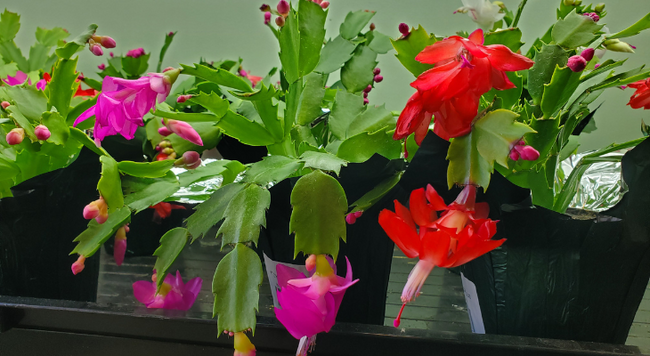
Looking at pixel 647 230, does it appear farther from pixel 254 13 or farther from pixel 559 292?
pixel 254 13

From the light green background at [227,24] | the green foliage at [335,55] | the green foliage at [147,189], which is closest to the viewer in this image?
the green foliage at [147,189]

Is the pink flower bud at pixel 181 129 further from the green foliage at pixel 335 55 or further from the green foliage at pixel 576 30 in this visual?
the green foliage at pixel 576 30

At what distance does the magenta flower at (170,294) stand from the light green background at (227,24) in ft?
3.13

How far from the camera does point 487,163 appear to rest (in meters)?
0.30

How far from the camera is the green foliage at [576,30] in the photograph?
1.19 ft

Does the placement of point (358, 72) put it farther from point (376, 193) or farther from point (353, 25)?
point (376, 193)

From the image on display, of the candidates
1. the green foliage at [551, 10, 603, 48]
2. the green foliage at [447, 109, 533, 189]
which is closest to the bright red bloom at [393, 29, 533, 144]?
the green foliage at [447, 109, 533, 189]

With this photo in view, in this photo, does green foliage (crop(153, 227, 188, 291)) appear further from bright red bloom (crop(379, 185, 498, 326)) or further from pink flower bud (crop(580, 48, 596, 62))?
pink flower bud (crop(580, 48, 596, 62))

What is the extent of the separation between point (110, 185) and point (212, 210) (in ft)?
0.29

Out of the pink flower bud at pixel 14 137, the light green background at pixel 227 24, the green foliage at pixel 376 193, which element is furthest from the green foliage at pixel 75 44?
the light green background at pixel 227 24

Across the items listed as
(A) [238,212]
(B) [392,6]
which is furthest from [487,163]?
(B) [392,6]

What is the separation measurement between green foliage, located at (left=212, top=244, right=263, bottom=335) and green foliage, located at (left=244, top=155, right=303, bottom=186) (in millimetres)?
58

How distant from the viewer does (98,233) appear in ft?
1.27

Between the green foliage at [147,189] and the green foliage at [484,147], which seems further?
the green foliage at [147,189]
